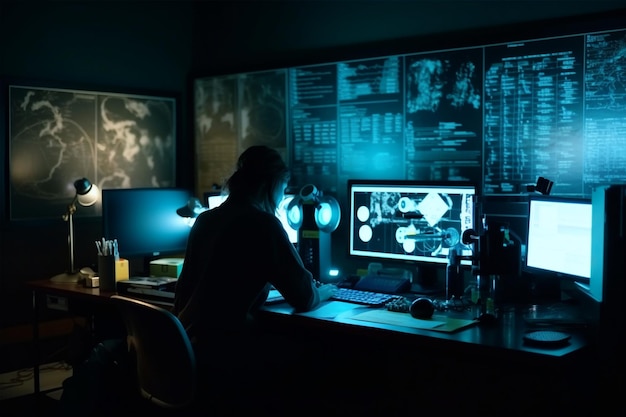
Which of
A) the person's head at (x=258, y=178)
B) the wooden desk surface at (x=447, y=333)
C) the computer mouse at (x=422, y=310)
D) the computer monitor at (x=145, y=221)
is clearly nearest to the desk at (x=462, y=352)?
the wooden desk surface at (x=447, y=333)

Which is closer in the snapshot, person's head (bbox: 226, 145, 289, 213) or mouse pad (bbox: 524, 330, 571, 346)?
mouse pad (bbox: 524, 330, 571, 346)

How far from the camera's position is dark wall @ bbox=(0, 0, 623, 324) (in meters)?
3.53

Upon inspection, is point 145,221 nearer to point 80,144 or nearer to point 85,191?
point 85,191

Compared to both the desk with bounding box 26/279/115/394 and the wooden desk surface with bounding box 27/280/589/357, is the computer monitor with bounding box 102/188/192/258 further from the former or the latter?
the wooden desk surface with bounding box 27/280/589/357

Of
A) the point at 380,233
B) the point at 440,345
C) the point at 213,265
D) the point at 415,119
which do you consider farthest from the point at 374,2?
the point at 440,345

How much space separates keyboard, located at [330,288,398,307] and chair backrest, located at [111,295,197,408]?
73 centimetres

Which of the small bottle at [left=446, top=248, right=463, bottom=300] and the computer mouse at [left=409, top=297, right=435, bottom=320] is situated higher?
the small bottle at [left=446, top=248, right=463, bottom=300]

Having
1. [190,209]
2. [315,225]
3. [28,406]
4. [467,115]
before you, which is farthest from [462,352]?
[28,406]

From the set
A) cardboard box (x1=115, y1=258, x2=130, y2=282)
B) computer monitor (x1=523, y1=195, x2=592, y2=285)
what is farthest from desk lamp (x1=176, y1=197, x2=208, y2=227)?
computer monitor (x1=523, y1=195, x2=592, y2=285)

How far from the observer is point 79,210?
3992mm

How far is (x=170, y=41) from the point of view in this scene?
438 centimetres

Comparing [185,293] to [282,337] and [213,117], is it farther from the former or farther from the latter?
[213,117]

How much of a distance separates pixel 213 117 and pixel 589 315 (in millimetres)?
2613

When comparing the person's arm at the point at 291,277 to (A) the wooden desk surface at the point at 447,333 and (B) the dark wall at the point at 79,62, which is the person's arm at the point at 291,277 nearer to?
(A) the wooden desk surface at the point at 447,333
